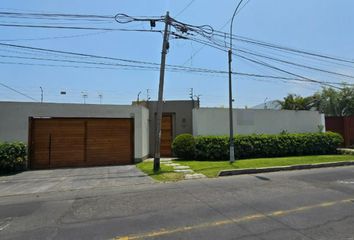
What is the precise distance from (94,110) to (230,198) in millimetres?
10846

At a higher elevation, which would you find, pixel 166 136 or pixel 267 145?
pixel 166 136

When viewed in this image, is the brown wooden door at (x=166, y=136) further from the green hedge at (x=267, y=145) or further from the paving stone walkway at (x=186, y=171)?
the paving stone walkway at (x=186, y=171)

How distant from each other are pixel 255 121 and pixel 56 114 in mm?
12433

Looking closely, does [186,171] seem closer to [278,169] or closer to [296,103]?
[278,169]

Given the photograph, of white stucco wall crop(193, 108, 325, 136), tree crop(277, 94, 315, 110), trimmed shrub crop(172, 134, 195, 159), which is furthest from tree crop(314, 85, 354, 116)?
trimmed shrub crop(172, 134, 195, 159)

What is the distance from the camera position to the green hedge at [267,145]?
17780 millimetres

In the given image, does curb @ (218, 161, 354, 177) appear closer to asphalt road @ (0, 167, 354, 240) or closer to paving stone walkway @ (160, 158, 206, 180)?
paving stone walkway @ (160, 158, 206, 180)

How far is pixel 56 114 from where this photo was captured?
1647cm

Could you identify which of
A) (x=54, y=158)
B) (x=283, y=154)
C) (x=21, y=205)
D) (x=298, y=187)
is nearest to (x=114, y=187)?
(x=21, y=205)

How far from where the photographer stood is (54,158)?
53.9 ft

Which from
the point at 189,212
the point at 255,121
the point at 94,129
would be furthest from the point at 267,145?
the point at 189,212

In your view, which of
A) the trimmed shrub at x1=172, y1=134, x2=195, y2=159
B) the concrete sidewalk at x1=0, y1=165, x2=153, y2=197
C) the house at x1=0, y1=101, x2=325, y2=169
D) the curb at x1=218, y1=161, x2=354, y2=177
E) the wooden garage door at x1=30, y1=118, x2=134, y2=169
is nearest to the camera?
the concrete sidewalk at x1=0, y1=165, x2=153, y2=197

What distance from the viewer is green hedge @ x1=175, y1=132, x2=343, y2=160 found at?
1778cm

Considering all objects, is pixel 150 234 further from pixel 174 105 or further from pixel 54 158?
pixel 174 105
